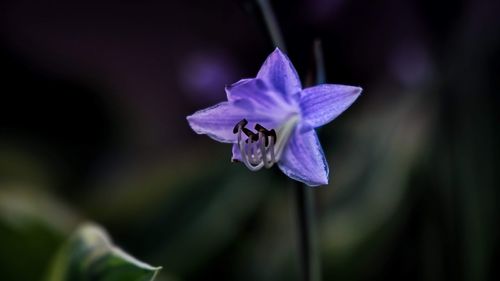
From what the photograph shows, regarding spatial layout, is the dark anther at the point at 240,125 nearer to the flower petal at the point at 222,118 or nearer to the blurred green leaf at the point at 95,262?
the flower petal at the point at 222,118

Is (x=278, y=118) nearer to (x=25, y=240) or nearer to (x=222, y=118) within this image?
(x=222, y=118)

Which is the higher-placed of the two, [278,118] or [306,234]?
[278,118]

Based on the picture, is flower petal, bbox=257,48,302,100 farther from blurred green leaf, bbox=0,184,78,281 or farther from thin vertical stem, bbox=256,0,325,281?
blurred green leaf, bbox=0,184,78,281

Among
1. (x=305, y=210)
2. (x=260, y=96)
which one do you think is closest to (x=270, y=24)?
(x=260, y=96)

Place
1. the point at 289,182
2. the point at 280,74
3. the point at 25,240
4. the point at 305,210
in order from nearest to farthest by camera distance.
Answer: the point at 280,74
the point at 305,210
the point at 289,182
the point at 25,240

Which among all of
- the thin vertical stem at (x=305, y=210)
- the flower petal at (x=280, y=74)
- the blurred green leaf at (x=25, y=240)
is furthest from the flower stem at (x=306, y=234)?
the blurred green leaf at (x=25, y=240)

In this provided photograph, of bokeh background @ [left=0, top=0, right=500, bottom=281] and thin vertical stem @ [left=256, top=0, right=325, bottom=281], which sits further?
bokeh background @ [left=0, top=0, right=500, bottom=281]

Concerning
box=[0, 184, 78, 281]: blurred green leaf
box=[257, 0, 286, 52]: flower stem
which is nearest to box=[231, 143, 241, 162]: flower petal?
box=[257, 0, 286, 52]: flower stem
